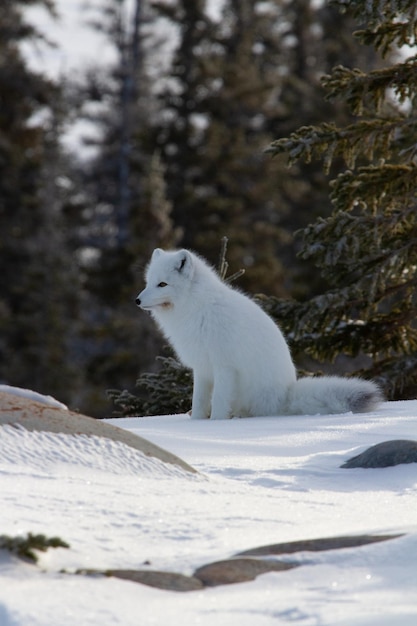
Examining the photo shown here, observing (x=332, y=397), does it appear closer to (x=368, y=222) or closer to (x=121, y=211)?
(x=368, y=222)

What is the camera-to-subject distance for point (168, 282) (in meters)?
8.48

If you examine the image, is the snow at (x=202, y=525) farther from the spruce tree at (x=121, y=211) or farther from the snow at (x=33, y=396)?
the spruce tree at (x=121, y=211)

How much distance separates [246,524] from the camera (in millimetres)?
3918

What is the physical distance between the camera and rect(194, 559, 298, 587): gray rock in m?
3.23

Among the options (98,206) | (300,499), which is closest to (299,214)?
(98,206)

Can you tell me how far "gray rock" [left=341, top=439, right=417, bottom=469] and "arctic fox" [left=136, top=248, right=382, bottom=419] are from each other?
2558mm

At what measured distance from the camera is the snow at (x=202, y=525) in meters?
2.93

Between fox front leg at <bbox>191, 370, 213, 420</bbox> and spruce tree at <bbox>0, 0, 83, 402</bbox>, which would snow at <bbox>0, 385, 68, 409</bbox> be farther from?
spruce tree at <bbox>0, 0, 83, 402</bbox>

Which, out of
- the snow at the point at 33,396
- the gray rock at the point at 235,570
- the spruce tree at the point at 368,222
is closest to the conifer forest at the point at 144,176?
the spruce tree at the point at 368,222

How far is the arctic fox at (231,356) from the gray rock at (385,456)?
256 centimetres

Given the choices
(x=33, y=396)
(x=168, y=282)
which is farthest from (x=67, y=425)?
(x=168, y=282)

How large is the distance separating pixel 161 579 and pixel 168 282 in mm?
5424

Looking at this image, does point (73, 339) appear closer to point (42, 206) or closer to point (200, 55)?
point (42, 206)

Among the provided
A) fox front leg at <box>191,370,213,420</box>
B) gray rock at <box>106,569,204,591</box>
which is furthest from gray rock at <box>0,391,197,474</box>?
fox front leg at <box>191,370,213,420</box>
